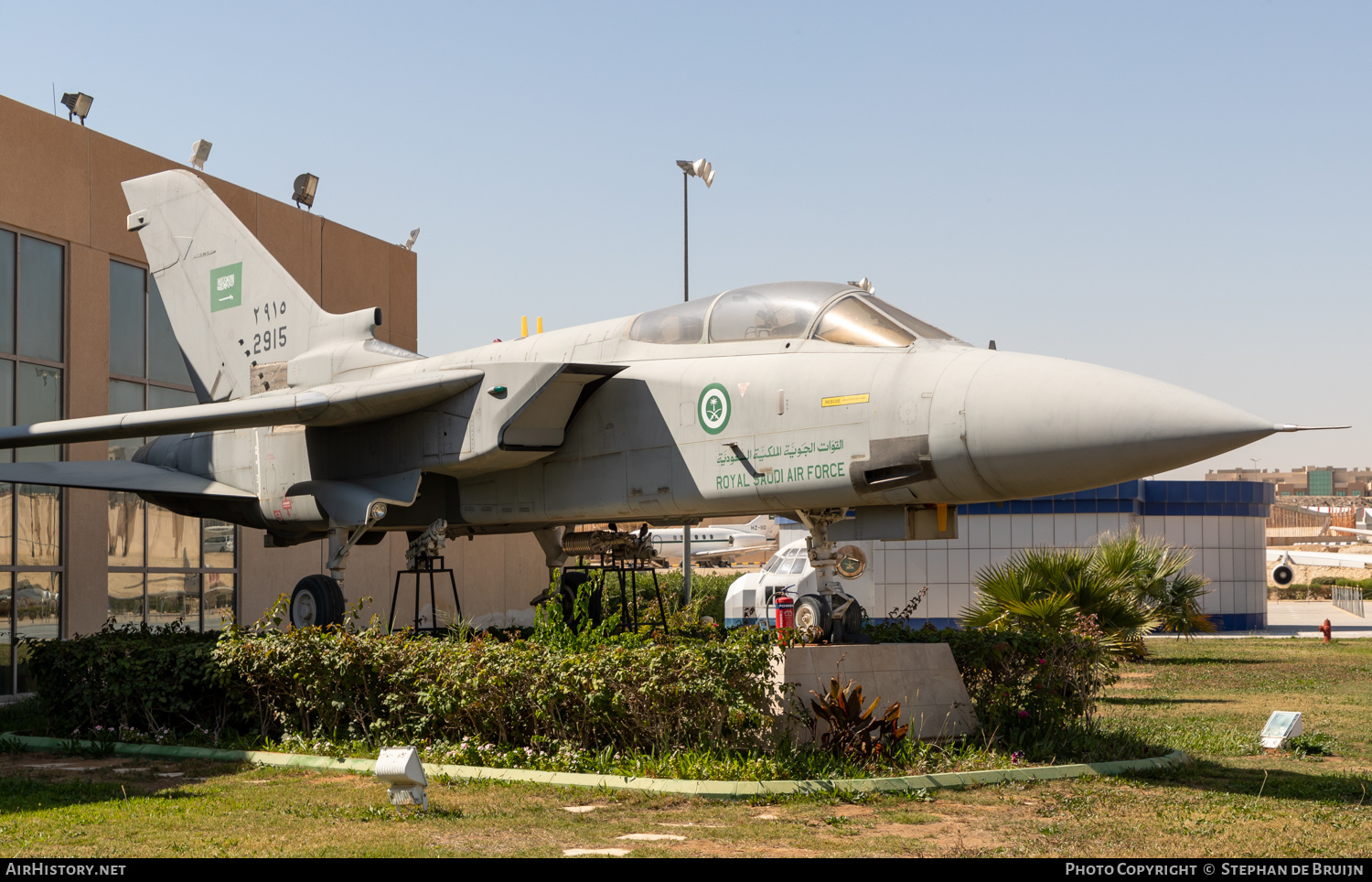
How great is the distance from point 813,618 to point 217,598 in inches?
541

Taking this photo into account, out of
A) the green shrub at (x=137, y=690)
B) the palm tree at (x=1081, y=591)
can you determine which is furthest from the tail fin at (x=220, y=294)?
the palm tree at (x=1081, y=591)

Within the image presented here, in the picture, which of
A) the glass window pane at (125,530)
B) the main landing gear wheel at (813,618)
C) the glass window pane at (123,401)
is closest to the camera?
the main landing gear wheel at (813,618)

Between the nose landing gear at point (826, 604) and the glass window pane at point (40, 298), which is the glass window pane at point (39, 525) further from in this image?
the nose landing gear at point (826, 604)

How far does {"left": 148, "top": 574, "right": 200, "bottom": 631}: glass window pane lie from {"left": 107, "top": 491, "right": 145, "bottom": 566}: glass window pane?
0.54 m

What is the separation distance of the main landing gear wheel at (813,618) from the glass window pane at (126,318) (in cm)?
1285

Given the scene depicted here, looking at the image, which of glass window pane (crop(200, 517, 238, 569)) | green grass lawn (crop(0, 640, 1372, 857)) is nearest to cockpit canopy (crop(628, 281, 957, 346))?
green grass lawn (crop(0, 640, 1372, 857))

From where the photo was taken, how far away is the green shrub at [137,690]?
37.6 ft

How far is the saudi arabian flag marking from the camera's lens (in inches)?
623

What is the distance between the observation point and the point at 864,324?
33.0 feet

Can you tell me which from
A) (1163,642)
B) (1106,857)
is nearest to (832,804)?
(1106,857)

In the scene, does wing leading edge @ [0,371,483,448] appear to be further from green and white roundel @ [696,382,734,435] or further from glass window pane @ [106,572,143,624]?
glass window pane @ [106,572,143,624]

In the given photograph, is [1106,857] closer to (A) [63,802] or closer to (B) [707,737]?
(B) [707,737]
